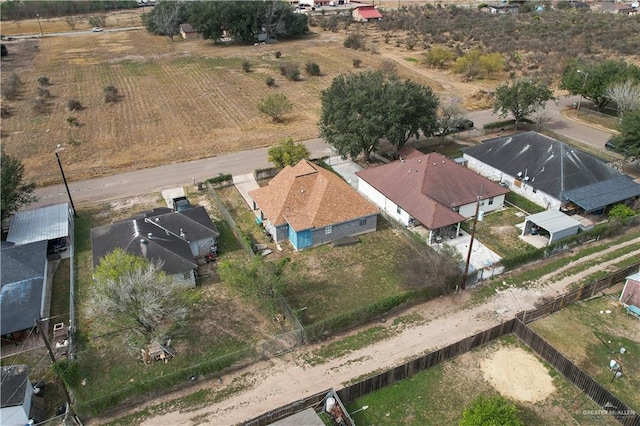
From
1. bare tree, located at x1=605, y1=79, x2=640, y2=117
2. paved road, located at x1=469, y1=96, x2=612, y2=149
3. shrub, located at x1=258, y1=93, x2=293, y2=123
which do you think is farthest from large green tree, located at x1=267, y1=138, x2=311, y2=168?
bare tree, located at x1=605, y1=79, x2=640, y2=117

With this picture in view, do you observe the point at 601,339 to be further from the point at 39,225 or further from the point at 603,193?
the point at 39,225

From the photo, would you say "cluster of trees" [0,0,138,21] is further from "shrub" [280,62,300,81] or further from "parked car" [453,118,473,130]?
"parked car" [453,118,473,130]

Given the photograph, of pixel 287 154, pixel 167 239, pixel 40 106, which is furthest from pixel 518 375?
pixel 40 106

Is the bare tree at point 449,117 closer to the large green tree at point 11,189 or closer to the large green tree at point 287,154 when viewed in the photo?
the large green tree at point 287,154

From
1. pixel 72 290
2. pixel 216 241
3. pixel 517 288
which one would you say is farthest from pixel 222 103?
pixel 517 288

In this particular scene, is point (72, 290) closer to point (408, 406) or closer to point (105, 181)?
point (105, 181)
